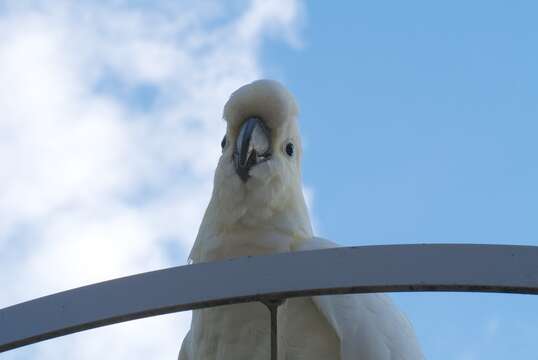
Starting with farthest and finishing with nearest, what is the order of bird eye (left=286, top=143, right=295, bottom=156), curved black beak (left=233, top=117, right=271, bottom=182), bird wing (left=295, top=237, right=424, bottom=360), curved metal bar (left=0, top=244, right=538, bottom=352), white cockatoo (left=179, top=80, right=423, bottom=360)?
bird eye (left=286, top=143, right=295, bottom=156) → curved black beak (left=233, top=117, right=271, bottom=182) → white cockatoo (left=179, top=80, right=423, bottom=360) → bird wing (left=295, top=237, right=424, bottom=360) → curved metal bar (left=0, top=244, right=538, bottom=352)

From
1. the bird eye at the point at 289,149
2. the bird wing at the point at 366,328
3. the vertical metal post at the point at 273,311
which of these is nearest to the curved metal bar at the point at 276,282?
the vertical metal post at the point at 273,311

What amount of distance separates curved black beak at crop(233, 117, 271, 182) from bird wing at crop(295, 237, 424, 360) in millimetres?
424

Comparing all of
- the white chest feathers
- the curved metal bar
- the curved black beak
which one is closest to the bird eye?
the curved black beak

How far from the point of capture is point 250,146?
363 centimetres

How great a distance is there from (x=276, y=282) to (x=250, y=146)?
1.82 metres

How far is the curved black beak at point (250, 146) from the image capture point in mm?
3635

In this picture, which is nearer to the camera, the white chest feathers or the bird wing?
the bird wing

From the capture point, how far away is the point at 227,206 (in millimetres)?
3725

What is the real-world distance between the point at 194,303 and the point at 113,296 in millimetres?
189

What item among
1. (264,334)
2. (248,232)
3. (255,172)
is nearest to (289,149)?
(255,172)

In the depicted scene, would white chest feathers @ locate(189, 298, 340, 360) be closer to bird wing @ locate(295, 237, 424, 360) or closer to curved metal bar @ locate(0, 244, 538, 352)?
bird wing @ locate(295, 237, 424, 360)

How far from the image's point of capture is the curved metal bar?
1743mm

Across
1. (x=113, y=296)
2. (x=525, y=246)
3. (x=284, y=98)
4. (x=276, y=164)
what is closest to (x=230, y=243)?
(x=276, y=164)

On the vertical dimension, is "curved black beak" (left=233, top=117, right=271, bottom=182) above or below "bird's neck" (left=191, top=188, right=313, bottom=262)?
above
